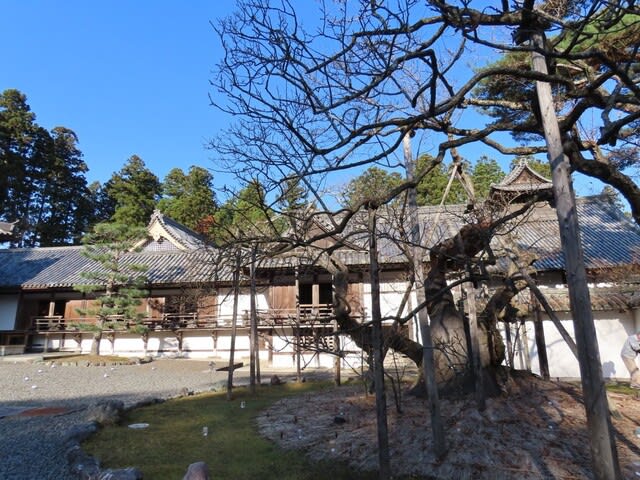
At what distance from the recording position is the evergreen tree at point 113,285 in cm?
1792

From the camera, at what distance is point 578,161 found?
4.30m

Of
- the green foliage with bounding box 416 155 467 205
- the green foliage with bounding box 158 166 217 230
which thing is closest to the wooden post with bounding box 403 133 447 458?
the green foliage with bounding box 416 155 467 205

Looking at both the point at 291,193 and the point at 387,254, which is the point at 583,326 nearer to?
the point at 291,193

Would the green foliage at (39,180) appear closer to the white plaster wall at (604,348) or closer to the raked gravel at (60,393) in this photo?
the raked gravel at (60,393)

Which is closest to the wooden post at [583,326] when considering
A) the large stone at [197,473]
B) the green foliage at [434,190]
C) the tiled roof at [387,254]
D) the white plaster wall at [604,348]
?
the large stone at [197,473]

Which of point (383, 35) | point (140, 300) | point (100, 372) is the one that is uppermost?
point (383, 35)

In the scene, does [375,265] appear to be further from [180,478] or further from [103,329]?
[103,329]

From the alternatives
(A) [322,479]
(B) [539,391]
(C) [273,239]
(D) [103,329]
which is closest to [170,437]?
(A) [322,479]

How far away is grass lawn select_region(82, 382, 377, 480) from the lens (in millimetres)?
4777

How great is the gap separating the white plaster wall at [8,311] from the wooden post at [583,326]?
979 inches

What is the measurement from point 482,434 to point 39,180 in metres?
38.8

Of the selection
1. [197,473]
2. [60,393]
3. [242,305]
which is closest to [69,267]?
[242,305]

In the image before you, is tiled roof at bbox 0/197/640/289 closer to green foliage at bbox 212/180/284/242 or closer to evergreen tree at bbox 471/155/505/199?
green foliage at bbox 212/180/284/242

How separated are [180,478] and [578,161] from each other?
548cm
